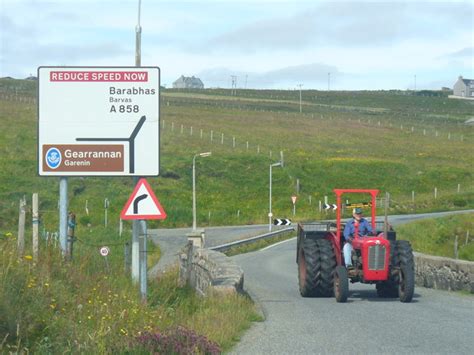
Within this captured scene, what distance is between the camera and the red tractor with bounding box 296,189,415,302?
1789 centimetres

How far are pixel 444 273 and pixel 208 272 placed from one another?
6.12 metres

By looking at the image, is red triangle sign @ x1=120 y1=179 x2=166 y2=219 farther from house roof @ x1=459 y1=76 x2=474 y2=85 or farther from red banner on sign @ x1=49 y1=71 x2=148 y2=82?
house roof @ x1=459 y1=76 x2=474 y2=85

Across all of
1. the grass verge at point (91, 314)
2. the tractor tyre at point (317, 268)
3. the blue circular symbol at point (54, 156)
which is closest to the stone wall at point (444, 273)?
the tractor tyre at point (317, 268)

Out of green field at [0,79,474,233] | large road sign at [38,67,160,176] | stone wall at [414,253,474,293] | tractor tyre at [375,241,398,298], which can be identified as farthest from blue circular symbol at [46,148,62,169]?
green field at [0,79,474,233]

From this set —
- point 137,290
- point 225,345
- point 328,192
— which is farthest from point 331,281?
point 328,192

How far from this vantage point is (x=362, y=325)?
45.8ft

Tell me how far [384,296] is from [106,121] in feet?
24.6

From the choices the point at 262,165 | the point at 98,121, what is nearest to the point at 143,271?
the point at 98,121

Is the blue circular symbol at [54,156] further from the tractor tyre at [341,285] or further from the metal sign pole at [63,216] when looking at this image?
the tractor tyre at [341,285]

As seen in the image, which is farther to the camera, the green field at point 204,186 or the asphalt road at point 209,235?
the asphalt road at point 209,235

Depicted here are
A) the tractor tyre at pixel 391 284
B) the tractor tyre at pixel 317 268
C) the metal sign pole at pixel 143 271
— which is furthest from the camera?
the tractor tyre at pixel 317 268

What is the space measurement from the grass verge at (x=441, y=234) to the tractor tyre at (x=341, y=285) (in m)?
17.4

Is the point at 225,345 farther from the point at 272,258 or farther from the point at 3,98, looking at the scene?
the point at 3,98

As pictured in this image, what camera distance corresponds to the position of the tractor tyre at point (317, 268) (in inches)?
743
